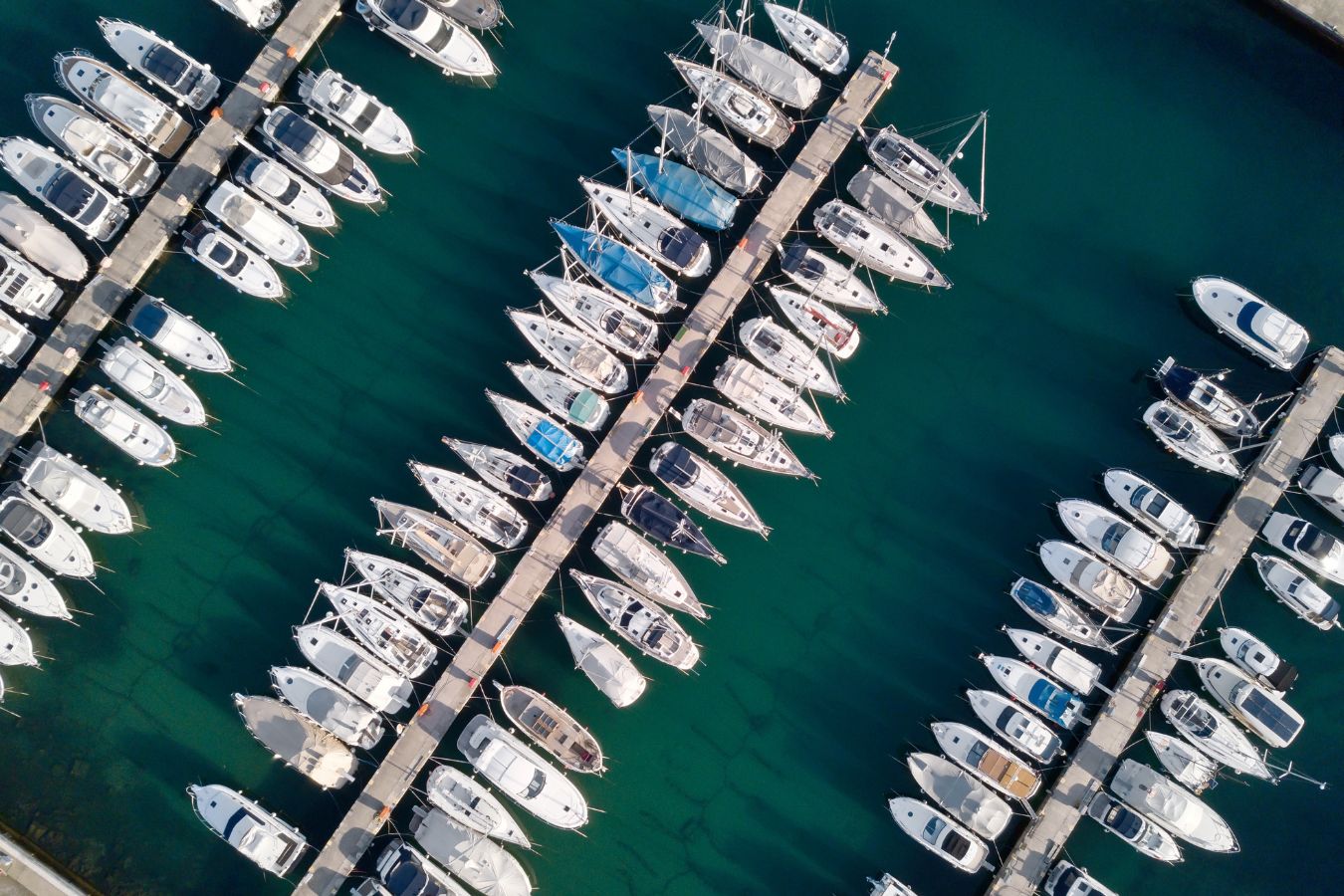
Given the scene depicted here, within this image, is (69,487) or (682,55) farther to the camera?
(682,55)

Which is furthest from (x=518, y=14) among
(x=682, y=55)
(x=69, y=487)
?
(x=69, y=487)

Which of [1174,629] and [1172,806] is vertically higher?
[1174,629]

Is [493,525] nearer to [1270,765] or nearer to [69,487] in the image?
[69,487]

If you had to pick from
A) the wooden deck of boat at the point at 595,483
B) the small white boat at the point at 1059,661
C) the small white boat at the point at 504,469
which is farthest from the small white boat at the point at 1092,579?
the small white boat at the point at 504,469

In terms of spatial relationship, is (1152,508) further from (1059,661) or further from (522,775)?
(522,775)

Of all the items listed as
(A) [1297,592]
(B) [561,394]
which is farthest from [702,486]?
(A) [1297,592]

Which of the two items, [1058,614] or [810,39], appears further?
[810,39]

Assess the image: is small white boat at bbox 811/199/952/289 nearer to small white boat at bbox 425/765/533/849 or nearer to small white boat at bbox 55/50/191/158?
small white boat at bbox 425/765/533/849
